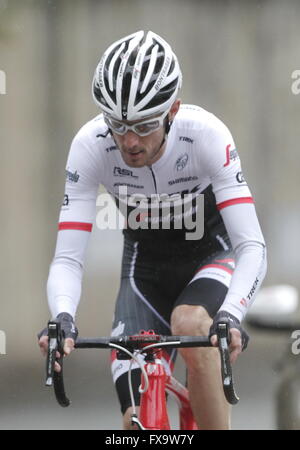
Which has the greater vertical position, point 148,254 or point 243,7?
point 243,7

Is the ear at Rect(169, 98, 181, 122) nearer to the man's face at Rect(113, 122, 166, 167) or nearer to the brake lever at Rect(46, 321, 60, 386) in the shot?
the man's face at Rect(113, 122, 166, 167)

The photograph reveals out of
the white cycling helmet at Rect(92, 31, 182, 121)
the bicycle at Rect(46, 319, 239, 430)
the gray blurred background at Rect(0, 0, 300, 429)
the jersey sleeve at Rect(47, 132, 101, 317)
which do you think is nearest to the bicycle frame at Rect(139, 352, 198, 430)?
the bicycle at Rect(46, 319, 239, 430)

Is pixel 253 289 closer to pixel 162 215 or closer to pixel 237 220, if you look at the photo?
pixel 237 220

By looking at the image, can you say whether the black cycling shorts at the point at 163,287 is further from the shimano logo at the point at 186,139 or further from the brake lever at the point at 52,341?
the brake lever at the point at 52,341

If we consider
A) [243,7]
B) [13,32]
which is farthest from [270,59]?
[13,32]

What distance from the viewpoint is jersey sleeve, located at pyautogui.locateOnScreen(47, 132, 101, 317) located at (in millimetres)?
4496

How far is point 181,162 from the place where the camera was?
4.80 metres

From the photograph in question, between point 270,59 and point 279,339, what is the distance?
2932mm

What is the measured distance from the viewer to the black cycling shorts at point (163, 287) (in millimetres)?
4730

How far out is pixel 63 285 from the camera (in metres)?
4.41

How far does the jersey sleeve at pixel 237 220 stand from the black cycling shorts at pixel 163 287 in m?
0.32

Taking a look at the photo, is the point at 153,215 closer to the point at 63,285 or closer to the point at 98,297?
the point at 63,285

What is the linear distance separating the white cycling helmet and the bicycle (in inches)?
35.1

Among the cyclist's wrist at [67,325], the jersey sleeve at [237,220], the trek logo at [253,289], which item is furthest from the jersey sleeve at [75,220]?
the trek logo at [253,289]
